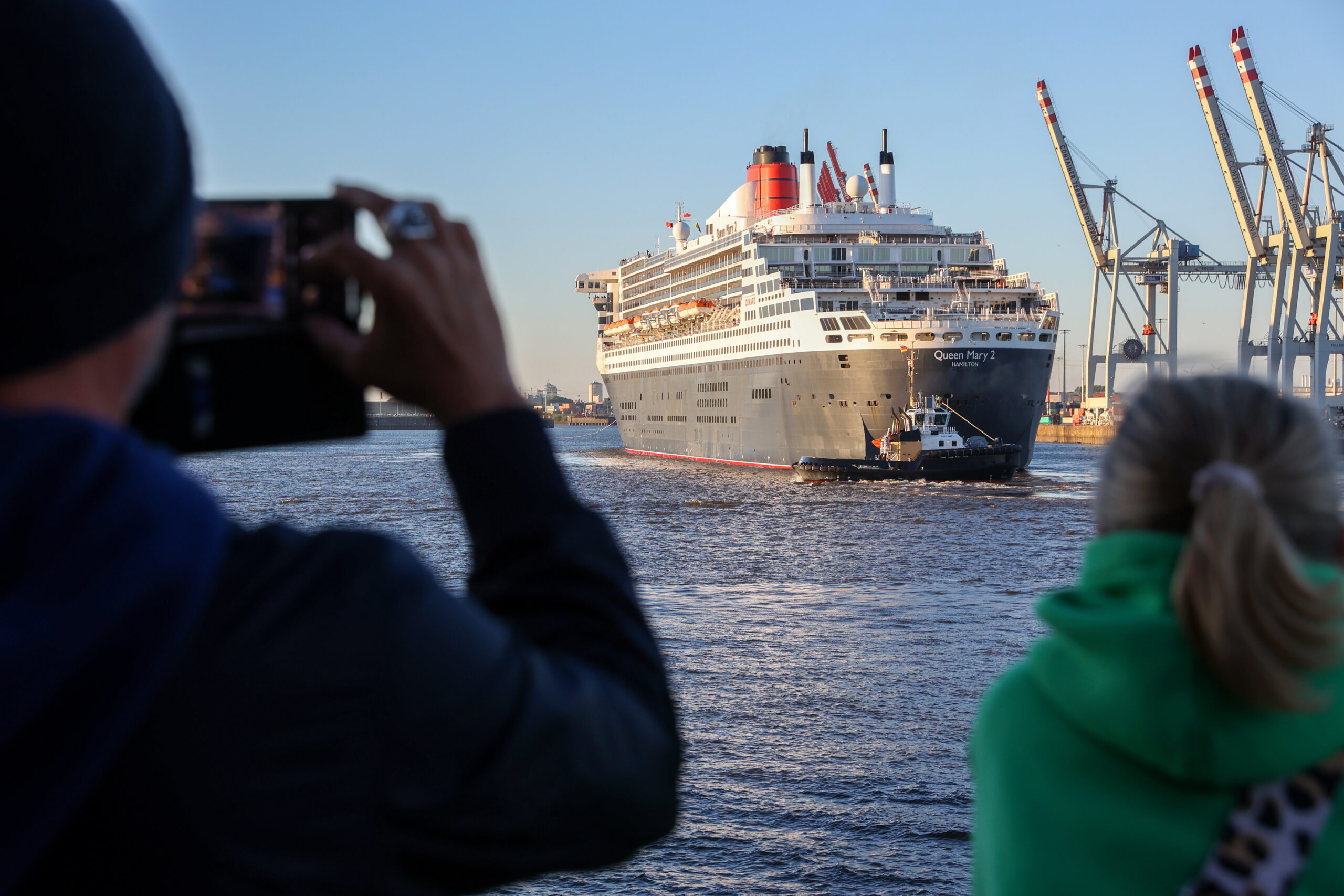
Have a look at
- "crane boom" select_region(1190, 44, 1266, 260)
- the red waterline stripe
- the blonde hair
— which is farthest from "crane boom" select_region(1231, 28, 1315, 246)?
the blonde hair

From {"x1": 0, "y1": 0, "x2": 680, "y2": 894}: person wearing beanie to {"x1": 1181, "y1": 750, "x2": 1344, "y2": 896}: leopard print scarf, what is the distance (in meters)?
0.71

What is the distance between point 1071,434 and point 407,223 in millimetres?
90390

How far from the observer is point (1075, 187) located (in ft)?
208

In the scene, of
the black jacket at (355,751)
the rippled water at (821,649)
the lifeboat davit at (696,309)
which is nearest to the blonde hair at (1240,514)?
the black jacket at (355,751)

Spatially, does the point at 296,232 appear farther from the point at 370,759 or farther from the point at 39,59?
the point at 370,759

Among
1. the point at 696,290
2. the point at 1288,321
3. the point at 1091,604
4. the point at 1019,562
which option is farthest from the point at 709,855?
the point at 1288,321

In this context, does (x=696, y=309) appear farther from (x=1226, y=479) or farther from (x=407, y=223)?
(x=407, y=223)

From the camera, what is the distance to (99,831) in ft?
2.30

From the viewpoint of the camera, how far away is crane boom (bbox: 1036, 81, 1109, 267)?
63.1m

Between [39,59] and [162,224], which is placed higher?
[39,59]

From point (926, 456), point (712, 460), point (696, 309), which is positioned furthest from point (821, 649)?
point (696, 309)

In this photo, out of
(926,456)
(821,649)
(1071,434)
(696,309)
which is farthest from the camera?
(1071,434)

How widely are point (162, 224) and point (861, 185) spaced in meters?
47.4

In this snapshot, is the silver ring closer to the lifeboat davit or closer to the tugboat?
the tugboat
